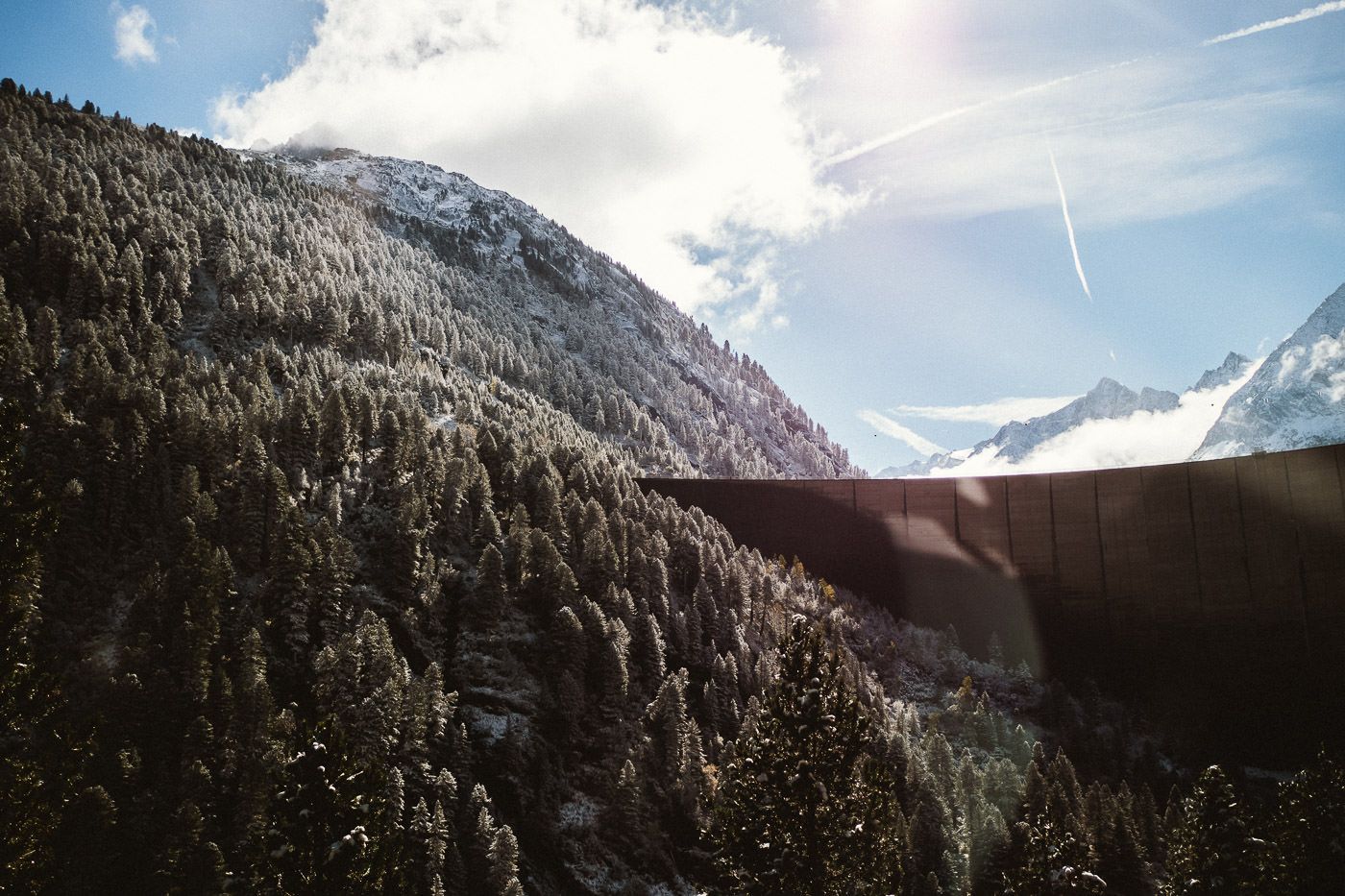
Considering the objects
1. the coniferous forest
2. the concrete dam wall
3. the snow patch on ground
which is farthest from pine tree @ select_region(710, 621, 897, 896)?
the concrete dam wall

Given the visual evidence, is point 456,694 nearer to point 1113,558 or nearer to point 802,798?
point 802,798

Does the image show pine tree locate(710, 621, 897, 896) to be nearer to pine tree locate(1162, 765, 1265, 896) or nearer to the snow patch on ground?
pine tree locate(1162, 765, 1265, 896)

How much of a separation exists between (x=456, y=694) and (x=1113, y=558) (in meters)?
67.6

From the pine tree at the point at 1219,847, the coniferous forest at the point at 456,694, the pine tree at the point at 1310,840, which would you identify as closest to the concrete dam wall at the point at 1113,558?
the coniferous forest at the point at 456,694

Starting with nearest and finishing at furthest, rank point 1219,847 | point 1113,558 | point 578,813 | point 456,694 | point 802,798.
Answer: point 802,798
point 1219,847
point 578,813
point 456,694
point 1113,558

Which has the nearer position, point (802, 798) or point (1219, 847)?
point (802, 798)

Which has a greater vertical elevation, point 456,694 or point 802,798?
point 456,694

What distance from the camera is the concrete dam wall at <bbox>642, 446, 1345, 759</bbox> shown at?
3211 inches

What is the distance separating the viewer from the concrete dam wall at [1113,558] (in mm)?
81562

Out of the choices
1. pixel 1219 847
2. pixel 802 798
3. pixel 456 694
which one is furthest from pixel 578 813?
pixel 1219 847

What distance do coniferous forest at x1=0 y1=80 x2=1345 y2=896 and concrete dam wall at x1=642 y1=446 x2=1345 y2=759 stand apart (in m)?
5.06

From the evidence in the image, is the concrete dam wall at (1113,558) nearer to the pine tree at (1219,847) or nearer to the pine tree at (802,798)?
the pine tree at (1219,847)

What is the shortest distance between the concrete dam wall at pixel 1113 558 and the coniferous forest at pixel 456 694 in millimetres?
5059

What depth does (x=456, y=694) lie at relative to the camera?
65.8 m
